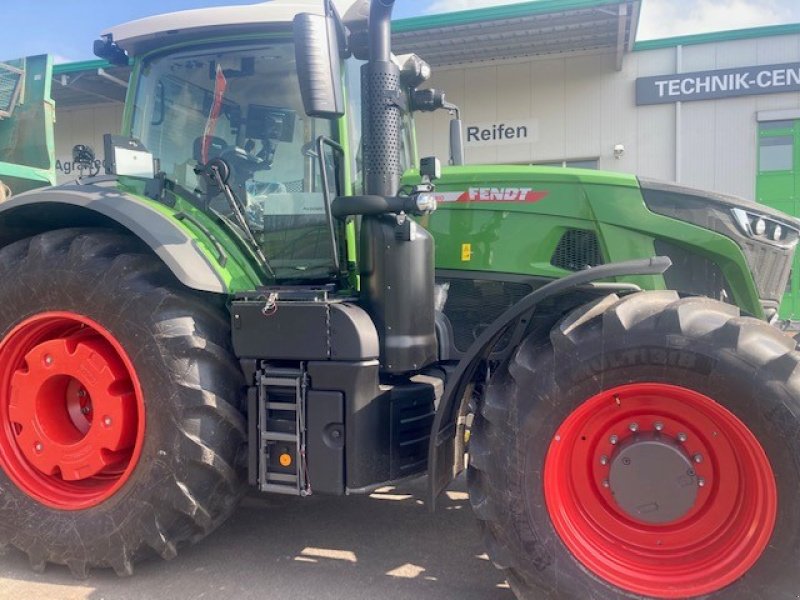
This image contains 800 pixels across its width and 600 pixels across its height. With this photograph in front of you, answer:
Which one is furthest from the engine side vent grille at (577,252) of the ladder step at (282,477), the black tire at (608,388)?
the ladder step at (282,477)

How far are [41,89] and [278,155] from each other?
3.26 metres

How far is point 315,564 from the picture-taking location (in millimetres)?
3070

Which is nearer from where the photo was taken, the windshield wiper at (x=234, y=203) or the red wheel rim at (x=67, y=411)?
the red wheel rim at (x=67, y=411)

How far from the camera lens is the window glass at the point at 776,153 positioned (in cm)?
1201

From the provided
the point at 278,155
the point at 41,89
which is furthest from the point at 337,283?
the point at 41,89

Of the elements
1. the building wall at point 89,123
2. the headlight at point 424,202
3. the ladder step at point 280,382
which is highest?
the building wall at point 89,123

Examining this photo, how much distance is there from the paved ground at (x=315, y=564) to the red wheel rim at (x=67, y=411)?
0.38m

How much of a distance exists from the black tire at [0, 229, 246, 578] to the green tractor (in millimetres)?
11

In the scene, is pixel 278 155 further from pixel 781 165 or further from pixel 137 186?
pixel 781 165

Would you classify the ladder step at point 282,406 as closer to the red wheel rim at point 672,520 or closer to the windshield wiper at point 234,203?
the windshield wiper at point 234,203

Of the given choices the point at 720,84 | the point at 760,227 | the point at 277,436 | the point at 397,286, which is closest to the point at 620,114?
the point at 720,84

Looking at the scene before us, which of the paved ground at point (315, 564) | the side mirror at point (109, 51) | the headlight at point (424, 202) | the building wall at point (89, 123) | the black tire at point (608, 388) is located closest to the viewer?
the black tire at point (608, 388)

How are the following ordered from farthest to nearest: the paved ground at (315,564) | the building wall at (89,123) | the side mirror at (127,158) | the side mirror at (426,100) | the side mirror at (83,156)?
the building wall at (89,123) < the side mirror at (426,100) < the side mirror at (83,156) < the side mirror at (127,158) < the paved ground at (315,564)

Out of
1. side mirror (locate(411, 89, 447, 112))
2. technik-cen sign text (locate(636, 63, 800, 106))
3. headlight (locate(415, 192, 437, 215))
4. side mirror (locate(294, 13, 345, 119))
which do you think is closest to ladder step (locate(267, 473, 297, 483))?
headlight (locate(415, 192, 437, 215))
